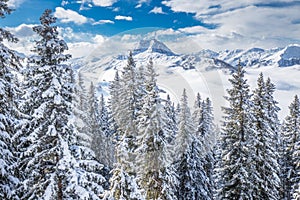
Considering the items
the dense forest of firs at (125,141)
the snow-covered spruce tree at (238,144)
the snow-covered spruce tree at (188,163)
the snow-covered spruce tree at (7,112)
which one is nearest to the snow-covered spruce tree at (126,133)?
the dense forest of firs at (125,141)

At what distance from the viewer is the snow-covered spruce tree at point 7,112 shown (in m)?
13.3

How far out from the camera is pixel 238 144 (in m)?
24.3

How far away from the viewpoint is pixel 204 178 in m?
33.5

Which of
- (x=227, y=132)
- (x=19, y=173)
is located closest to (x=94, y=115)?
(x=227, y=132)

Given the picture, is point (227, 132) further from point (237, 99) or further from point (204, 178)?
point (204, 178)

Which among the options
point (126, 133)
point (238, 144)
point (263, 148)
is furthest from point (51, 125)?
point (263, 148)

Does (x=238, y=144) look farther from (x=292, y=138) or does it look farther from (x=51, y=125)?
(x=292, y=138)

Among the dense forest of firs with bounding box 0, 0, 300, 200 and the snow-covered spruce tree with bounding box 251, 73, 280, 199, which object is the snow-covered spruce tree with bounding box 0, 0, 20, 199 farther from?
the snow-covered spruce tree with bounding box 251, 73, 280, 199

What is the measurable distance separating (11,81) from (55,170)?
4197 millimetres

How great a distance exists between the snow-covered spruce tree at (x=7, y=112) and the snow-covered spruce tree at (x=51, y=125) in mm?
579

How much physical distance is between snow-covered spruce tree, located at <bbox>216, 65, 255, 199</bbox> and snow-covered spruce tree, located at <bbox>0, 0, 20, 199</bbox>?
15625mm

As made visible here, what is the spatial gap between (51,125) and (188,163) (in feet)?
67.7

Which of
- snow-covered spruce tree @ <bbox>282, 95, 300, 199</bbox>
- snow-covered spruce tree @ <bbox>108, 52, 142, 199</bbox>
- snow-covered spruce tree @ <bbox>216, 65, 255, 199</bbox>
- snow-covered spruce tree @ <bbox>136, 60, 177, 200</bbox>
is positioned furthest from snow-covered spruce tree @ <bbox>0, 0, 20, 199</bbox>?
snow-covered spruce tree @ <bbox>282, 95, 300, 199</bbox>

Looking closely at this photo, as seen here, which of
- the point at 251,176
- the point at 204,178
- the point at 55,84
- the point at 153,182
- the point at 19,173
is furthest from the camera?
the point at 204,178
